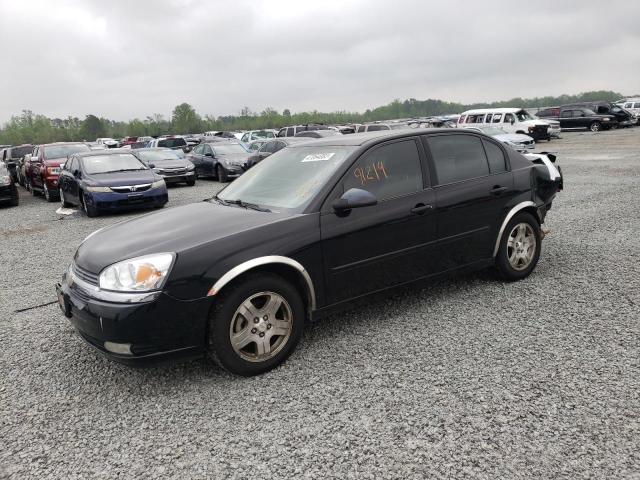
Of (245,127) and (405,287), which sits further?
(245,127)

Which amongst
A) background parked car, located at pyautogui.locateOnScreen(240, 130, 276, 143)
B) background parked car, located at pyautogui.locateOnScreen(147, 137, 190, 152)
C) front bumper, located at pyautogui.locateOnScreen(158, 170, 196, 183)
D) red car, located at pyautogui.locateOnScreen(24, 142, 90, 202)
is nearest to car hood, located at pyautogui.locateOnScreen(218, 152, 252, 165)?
front bumper, located at pyautogui.locateOnScreen(158, 170, 196, 183)

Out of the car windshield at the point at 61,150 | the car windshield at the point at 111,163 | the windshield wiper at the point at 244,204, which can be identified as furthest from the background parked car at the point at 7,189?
the windshield wiper at the point at 244,204

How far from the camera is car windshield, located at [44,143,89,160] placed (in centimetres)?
1527

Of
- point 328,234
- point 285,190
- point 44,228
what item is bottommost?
point 44,228

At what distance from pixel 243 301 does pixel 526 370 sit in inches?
75.6

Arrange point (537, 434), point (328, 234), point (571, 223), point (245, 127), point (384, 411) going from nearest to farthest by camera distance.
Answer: point (537, 434) < point (384, 411) < point (328, 234) < point (571, 223) < point (245, 127)

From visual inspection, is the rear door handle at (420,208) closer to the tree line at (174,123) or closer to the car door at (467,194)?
the car door at (467,194)

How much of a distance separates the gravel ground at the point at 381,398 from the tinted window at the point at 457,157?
1084 mm

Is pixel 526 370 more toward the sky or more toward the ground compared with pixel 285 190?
more toward the ground

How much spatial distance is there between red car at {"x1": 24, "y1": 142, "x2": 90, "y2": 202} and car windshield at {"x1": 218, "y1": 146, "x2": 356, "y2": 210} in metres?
11.8

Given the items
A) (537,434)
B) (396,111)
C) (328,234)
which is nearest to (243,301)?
(328,234)

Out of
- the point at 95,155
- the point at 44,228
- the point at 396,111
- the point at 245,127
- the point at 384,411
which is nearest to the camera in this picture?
the point at 384,411

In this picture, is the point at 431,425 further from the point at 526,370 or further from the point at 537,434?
the point at 526,370

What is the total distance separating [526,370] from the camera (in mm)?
3271
